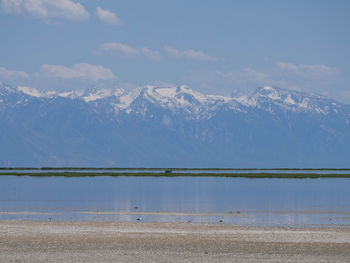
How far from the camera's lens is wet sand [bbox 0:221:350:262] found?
24406 millimetres

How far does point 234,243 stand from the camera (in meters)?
28.2

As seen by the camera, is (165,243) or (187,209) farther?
(187,209)

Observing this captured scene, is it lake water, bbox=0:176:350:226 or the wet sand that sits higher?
lake water, bbox=0:176:350:226

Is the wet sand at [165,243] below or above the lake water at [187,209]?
below

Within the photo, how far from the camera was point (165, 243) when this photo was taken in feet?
92.3

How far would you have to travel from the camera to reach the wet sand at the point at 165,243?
80.1ft

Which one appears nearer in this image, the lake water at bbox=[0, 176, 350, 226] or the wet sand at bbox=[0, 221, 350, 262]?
the wet sand at bbox=[0, 221, 350, 262]

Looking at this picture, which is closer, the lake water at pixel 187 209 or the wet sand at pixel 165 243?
the wet sand at pixel 165 243

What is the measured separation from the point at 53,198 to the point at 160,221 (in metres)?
24.3

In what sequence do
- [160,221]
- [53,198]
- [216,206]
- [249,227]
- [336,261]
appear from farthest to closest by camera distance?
[53,198]
[216,206]
[160,221]
[249,227]
[336,261]

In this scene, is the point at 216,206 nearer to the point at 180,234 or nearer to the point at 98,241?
the point at 180,234

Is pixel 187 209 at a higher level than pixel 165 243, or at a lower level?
higher

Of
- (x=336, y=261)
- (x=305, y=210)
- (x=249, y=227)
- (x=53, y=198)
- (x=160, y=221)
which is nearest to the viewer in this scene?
(x=336, y=261)

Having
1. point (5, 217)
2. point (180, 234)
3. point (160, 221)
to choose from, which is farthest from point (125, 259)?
point (5, 217)
